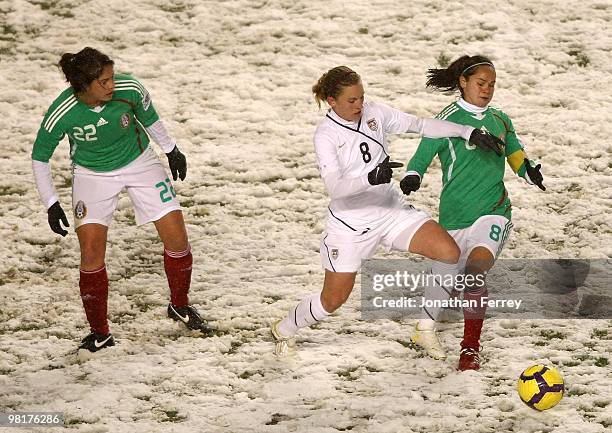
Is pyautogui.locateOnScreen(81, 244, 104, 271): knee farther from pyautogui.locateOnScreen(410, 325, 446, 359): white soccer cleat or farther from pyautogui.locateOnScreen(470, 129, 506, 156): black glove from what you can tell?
pyautogui.locateOnScreen(470, 129, 506, 156): black glove

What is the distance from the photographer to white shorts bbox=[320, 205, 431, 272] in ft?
20.0

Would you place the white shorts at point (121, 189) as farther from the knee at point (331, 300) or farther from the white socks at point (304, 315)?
the knee at point (331, 300)

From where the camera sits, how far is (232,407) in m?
6.01

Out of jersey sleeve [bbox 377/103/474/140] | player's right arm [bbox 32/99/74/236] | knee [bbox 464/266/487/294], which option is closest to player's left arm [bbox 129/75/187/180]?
player's right arm [bbox 32/99/74/236]

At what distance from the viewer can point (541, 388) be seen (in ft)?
18.8

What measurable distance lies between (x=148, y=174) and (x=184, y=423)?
175 cm

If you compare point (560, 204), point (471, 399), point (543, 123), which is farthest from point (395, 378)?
point (543, 123)

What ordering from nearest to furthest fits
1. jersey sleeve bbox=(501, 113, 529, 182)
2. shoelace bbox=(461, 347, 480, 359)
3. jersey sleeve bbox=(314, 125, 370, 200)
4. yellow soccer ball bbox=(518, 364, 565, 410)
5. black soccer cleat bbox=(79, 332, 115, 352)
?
yellow soccer ball bbox=(518, 364, 565, 410)
jersey sleeve bbox=(314, 125, 370, 200)
shoelace bbox=(461, 347, 480, 359)
jersey sleeve bbox=(501, 113, 529, 182)
black soccer cleat bbox=(79, 332, 115, 352)

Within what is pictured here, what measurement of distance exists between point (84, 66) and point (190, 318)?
6.25 ft

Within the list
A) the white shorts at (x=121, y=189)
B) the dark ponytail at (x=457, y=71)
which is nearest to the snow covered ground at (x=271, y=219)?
the white shorts at (x=121, y=189)

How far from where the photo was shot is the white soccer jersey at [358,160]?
19.5 feet

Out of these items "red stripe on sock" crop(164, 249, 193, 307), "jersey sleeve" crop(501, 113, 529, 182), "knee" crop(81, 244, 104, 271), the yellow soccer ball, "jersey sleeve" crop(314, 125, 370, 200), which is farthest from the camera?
"red stripe on sock" crop(164, 249, 193, 307)

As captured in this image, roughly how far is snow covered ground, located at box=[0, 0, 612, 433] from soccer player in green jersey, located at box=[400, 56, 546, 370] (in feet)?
1.44

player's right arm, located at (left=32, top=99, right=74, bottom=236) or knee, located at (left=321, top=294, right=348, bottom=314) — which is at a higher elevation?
player's right arm, located at (left=32, top=99, right=74, bottom=236)
